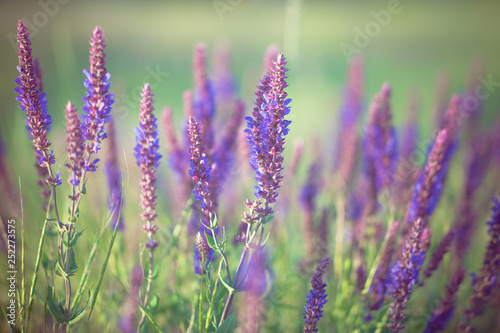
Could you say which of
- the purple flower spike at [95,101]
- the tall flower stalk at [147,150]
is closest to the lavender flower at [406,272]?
the tall flower stalk at [147,150]

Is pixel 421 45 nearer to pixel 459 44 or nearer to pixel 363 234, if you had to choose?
pixel 459 44

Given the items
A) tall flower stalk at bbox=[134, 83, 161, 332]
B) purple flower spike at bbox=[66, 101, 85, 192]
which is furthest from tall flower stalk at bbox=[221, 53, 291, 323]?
purple flower spike at bbox=[66, 101, 85, 192]

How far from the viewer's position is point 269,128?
31.9 inches

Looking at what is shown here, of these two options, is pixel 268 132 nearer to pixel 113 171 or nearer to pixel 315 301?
pixel 315 301

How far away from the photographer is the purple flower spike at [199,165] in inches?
31.9

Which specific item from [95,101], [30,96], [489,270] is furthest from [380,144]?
[30,96]

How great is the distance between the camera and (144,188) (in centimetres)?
94

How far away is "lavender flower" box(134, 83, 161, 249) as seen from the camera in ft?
2.83

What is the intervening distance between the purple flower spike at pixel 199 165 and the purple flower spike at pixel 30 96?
13.7 inches

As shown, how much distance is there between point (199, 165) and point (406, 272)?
2.11 feet

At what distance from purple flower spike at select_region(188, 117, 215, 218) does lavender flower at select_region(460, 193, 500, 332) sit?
854mm

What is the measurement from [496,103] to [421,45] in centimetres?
223

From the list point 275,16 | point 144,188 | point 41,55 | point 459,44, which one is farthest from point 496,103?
point 41,55

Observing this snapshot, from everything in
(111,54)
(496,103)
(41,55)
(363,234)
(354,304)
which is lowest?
(354,304)
